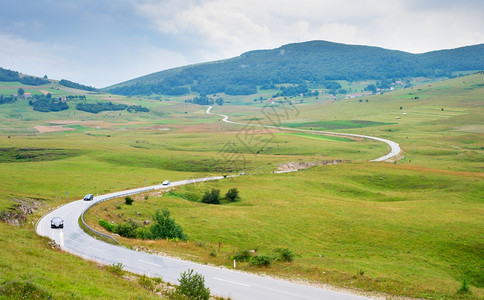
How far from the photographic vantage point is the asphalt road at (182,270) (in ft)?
87.9

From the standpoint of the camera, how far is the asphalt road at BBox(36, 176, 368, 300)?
2680 cm

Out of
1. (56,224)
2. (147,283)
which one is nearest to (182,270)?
(147,283)

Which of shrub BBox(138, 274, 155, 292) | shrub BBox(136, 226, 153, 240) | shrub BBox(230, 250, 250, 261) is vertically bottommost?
shrub BBox(136, 226, 153, 240)

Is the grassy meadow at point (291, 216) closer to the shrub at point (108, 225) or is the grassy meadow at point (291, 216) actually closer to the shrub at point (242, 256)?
the shrub at point (242, 256)

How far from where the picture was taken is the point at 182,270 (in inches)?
1238

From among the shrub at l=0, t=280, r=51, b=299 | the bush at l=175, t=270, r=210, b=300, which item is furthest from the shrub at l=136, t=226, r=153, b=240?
the shrub at l=0, t=280, r=51, b=299

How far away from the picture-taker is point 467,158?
12462 cm

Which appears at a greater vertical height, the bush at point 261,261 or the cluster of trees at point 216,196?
the bush at point 261,261

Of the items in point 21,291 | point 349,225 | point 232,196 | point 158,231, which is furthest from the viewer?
A: point 232,196

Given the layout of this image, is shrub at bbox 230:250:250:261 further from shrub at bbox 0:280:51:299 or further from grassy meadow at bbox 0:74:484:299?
shrub at bbox 0:280:51:299

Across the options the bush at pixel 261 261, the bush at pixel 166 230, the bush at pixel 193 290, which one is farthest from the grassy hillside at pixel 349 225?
the bush at pixel 193 290

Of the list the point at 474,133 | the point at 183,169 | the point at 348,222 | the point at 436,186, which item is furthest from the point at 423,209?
the point at 474,133

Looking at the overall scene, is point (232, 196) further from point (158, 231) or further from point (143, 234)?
point (143, 234)

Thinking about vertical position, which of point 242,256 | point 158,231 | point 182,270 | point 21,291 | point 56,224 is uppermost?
point 21,291
